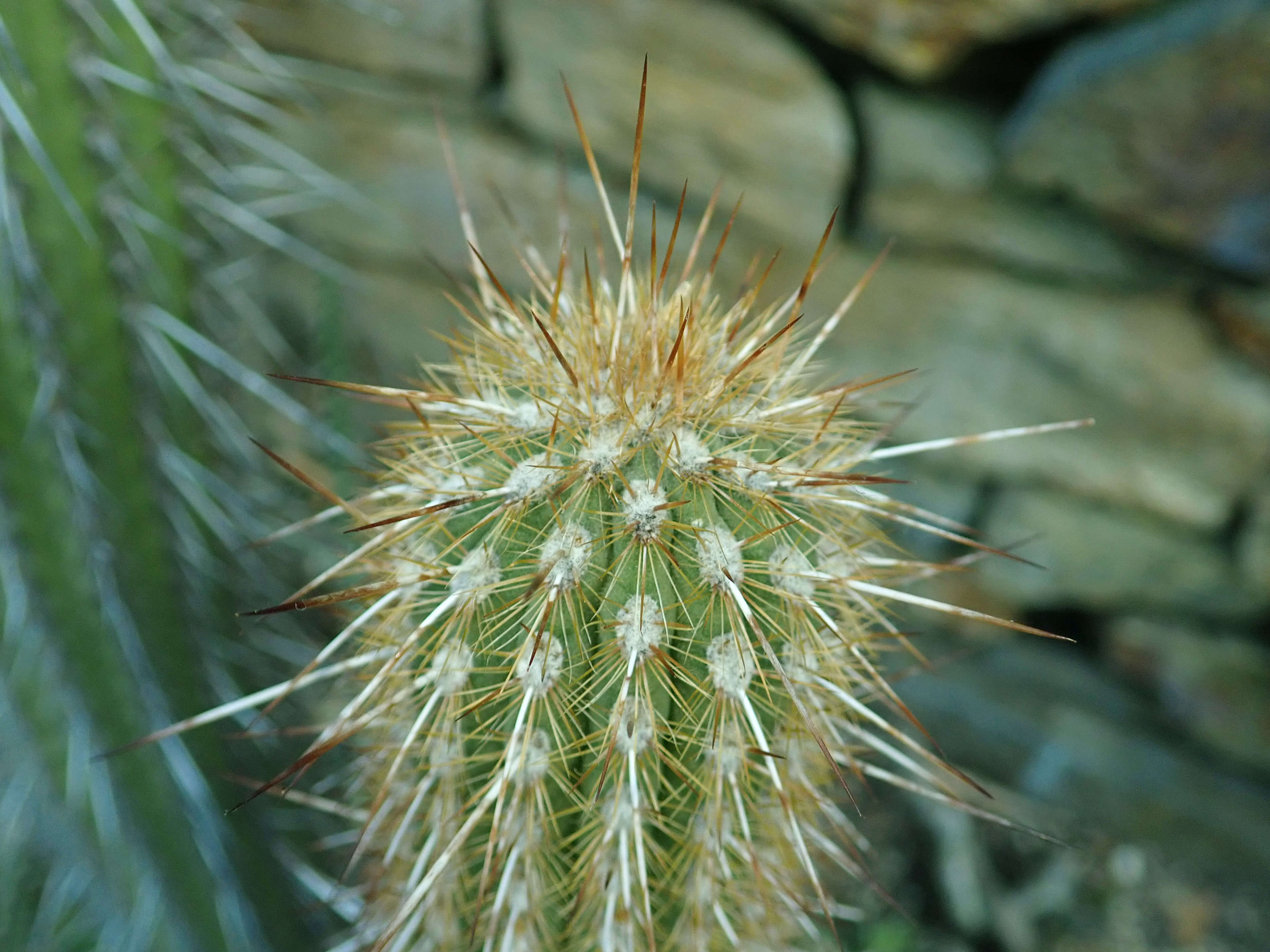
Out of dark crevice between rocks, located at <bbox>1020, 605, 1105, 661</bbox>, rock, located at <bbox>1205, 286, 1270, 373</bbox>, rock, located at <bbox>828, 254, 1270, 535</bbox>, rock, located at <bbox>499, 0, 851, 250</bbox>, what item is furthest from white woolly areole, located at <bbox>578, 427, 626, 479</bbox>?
dark crevice between rocks, located at <bbox>1020, 605, 1105, 661</bbox>

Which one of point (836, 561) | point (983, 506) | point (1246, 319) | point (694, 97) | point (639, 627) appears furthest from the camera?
point (983, 506)

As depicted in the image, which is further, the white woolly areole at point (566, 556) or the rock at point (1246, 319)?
the rock at point (1246, 319)

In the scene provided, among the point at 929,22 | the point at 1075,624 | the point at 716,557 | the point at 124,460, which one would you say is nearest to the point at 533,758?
→ the point at 716,557

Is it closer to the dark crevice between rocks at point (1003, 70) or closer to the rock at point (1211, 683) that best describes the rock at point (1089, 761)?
the rock at point (1211, 683)

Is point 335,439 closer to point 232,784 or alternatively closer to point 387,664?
point 232,784

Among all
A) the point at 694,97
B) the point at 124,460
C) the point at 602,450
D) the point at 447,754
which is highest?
the point at 694,97

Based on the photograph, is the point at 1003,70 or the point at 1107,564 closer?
the point at 1003,70

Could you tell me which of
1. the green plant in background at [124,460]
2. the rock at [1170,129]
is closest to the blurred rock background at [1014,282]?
the rock at [1170,129]

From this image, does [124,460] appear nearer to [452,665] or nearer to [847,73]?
[452,665]
